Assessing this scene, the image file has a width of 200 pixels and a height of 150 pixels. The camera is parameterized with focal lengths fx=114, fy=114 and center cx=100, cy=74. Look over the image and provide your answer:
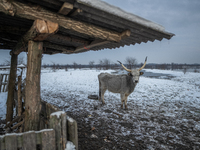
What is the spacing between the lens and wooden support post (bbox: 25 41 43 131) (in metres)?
2.29

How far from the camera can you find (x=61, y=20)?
7.42 feet

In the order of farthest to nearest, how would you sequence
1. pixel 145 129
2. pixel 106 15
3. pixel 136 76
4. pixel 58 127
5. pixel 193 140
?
pixel 136 76
pixel 145 129
pixel 193 140
pixel 106 15
pixel 58 127

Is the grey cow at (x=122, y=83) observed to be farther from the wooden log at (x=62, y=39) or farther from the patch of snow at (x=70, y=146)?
the patch of snow at (x=70, y=146)

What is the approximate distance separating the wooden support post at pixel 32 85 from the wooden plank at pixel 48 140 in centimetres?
85

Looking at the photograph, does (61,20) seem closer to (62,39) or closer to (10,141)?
(62,39)

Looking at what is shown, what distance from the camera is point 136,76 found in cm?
498

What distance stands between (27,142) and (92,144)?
179 centimetres

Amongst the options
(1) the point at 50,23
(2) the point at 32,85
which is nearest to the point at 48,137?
(2) the point at 32,85

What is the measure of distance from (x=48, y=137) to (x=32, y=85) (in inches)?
44.7

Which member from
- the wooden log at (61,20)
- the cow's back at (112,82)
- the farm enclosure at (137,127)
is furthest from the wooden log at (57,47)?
the farm enclosure at (137,127)

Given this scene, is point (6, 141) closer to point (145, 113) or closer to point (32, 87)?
point (32, 87)

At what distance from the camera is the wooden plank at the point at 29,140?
1612 millimetres

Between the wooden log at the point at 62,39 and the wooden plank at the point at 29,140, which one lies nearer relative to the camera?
the wooden plank at the point at 29,140

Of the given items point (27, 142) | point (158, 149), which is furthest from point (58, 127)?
point (158, 149)
